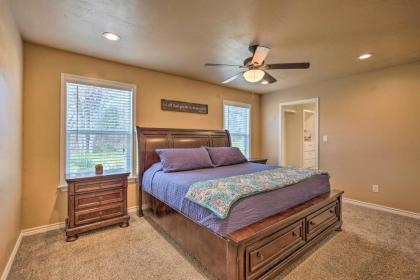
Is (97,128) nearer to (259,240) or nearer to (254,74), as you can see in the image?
(254,74)

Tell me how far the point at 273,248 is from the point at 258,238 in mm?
279

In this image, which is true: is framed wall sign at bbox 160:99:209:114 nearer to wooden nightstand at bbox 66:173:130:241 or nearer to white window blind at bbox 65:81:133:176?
white window blind at bbox 65:81:133:176

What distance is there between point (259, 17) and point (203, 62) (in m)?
1.39

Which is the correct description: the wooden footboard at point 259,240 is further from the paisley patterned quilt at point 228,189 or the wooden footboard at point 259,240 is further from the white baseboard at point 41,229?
the white baseboard at point 41,229

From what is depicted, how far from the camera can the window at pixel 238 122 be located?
4.96 metres

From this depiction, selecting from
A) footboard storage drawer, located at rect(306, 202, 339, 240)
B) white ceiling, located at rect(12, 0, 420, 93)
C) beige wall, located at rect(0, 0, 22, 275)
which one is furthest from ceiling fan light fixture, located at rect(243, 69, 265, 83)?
beige wall, located at rect(0, 0, 22, 275)

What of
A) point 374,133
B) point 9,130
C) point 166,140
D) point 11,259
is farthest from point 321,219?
point 9,130

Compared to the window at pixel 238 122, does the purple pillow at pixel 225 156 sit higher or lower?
lower

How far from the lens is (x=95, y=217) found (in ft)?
8.79

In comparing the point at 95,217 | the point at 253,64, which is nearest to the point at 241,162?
the point at 253,64

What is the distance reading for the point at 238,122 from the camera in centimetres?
521

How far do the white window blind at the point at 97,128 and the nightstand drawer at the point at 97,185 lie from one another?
292 mm

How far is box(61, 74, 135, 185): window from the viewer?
115 inches

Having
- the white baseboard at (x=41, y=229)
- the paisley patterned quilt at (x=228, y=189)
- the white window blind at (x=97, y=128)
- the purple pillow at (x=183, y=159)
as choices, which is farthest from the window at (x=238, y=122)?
the white baseboard at (x=41, y=229)
